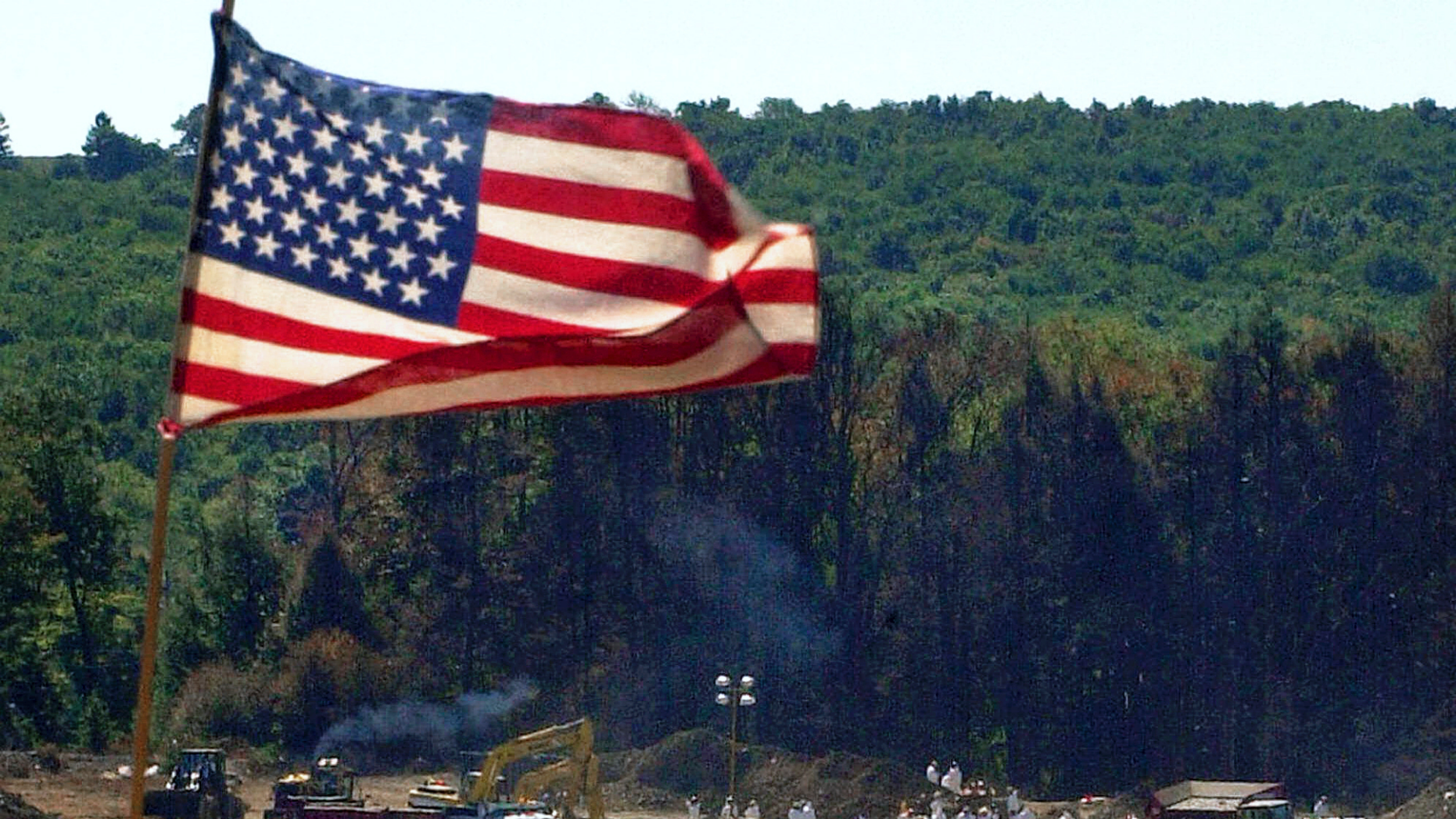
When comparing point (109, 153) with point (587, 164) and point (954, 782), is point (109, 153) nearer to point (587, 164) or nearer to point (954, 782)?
point (954, 782)

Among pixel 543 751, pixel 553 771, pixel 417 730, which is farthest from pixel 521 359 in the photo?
pixel 417 730

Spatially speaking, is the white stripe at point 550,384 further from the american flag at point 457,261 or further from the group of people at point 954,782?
the group of people at point 954,782

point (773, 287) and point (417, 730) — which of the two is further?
point (417, 730)

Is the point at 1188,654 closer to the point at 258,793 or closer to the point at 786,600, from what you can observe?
the point at 786,600

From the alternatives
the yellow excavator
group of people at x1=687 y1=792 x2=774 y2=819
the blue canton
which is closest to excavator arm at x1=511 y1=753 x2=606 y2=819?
the yellow excavator

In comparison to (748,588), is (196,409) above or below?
above

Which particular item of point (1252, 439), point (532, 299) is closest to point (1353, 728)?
point (1252, 439)
